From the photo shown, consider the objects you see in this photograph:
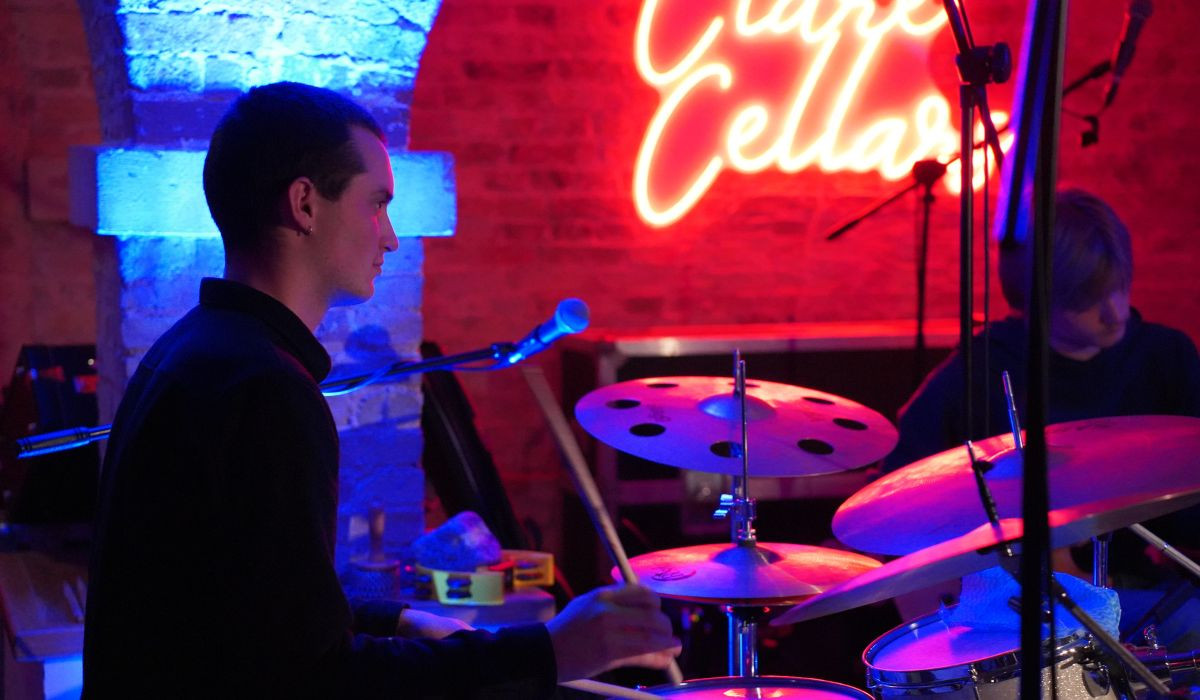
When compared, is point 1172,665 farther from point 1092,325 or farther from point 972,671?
point 1092,325

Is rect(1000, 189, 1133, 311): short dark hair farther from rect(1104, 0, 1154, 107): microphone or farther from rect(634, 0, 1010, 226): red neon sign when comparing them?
rect(634, 0, 1010, 226): red neon sign

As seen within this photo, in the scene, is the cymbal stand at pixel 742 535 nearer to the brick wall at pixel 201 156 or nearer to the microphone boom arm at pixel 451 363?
the microphone boom arm at pixel 451 363

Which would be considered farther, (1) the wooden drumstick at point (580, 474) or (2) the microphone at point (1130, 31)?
(2) the microphone at point (1130, 31)

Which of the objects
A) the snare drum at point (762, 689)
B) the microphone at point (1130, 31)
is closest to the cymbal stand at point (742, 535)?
the snare drum at point (762, 689)

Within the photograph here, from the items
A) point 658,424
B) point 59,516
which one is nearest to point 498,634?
point 658,424

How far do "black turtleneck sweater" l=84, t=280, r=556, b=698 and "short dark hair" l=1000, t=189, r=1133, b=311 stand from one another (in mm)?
1824

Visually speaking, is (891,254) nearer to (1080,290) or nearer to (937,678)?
(1080,290)

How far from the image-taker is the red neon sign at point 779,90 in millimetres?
5168

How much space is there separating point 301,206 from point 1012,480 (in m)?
1.09

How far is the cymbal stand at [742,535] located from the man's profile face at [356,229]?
810 mm

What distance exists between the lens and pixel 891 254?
5457mm

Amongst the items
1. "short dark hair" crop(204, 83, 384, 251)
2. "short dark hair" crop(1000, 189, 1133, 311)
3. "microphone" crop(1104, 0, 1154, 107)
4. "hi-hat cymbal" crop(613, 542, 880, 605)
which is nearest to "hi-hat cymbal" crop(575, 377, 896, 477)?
"hi-hat cymbal" crop(613, 542, 880, 605)

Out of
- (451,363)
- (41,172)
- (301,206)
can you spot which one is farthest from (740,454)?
(41,172)

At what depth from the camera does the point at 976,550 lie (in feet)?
4.84
